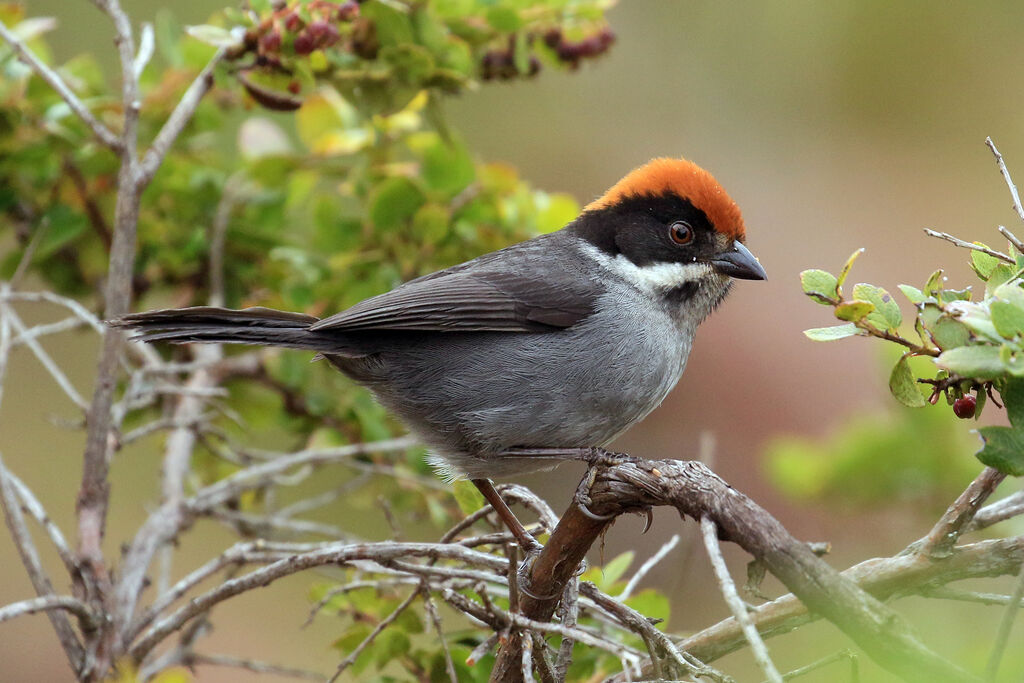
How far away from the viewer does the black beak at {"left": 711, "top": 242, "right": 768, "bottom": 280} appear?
336cm

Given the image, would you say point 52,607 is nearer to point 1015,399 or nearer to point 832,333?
point 832,333

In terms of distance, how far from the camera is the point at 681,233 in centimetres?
346

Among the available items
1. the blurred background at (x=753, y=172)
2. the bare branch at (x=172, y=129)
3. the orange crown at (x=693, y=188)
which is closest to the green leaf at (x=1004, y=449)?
the orange crown at (x=693, y=188)

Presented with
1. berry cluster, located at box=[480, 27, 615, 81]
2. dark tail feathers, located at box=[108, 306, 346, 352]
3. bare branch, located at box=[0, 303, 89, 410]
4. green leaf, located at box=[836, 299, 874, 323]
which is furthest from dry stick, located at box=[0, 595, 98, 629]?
berry cluster, located at box=[480, 27, 615, 81]

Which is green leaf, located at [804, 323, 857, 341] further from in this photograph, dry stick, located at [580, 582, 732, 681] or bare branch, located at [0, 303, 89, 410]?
bare branch, located at [0, 303, 89, 410]

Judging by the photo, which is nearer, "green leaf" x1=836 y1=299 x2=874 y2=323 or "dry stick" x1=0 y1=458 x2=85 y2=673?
"green leaf" x1=836 y1=299 x2=874 y2=323

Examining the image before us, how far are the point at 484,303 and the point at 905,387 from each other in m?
1.56

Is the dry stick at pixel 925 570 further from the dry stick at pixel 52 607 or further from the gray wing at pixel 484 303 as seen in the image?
the dry stick at pixel 52 607

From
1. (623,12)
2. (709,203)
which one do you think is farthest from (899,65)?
(709,203)

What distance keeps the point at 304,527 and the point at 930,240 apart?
577cm

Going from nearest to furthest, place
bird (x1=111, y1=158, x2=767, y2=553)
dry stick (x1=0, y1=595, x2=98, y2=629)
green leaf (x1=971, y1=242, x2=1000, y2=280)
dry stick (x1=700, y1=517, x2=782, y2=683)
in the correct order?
dry stick (x1=700, y1=517, x2=782, y2=683), green leaf (x1=971, y1=242, x2=1000, y2=280), dry stick (x1=0, y1=595, x2=98, y2=629), bird (x1=111, y1=158, x2=767, y2=553)

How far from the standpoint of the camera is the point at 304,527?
351 centimetres

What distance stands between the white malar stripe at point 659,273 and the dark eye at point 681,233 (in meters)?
0.08

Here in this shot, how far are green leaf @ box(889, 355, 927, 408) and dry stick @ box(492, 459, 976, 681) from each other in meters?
0.47
